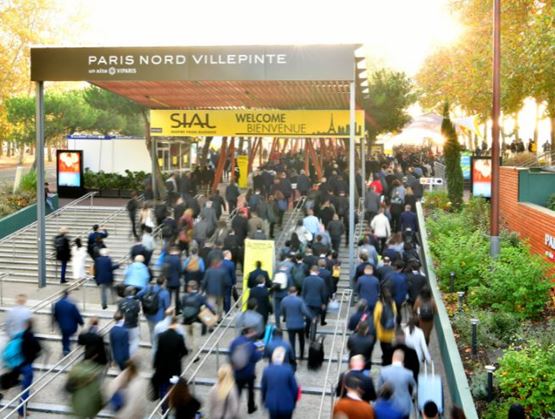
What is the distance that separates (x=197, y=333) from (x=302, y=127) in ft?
34.3

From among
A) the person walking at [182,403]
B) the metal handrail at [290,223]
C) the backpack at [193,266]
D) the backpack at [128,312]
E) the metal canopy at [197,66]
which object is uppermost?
the metal canopy at [197,66]

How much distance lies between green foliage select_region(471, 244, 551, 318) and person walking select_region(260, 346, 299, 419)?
6281 millimetres

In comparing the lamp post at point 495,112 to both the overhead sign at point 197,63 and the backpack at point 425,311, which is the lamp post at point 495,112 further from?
the backpack at point 425,311

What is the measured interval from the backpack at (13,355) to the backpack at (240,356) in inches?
128

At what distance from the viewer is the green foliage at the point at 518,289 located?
44.3 ft

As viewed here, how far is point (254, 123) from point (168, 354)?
48.0ft

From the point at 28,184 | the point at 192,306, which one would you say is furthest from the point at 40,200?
the point at 28,184

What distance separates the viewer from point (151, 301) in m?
12.0

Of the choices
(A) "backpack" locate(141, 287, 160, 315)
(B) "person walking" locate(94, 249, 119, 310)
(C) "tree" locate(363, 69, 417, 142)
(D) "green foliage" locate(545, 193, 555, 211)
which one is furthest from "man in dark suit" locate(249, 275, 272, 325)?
(C) "tree" locate(363, 69, 417, 142)

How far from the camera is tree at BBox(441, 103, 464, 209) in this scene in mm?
24656

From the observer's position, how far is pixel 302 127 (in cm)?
2294

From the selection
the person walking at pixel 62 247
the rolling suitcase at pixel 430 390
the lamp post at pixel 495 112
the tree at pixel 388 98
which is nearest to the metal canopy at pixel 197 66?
the person walking at pixel 62 247

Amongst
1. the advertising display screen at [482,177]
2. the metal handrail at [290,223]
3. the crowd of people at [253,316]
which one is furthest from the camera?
the advertising display screen at [482,177]

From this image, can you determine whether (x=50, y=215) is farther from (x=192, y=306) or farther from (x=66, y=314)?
(x=192, y=306)
